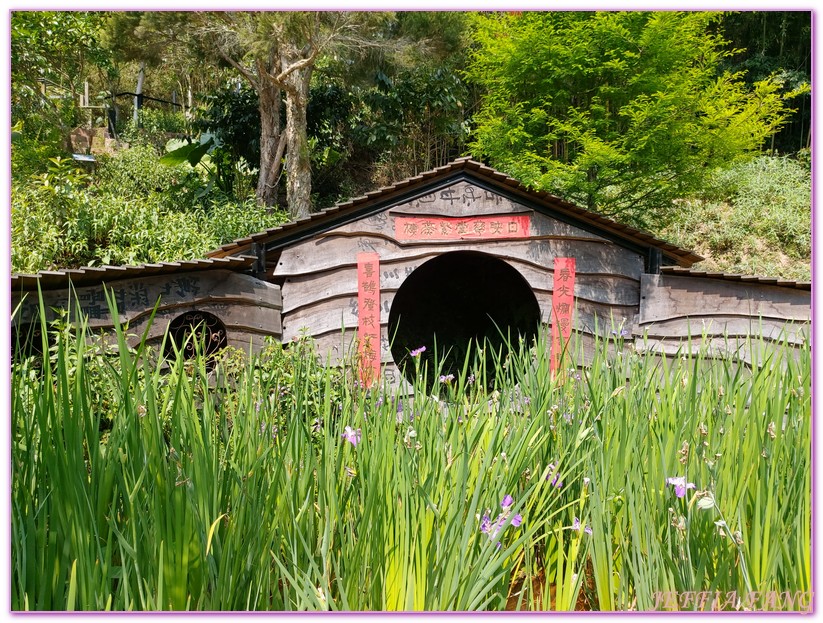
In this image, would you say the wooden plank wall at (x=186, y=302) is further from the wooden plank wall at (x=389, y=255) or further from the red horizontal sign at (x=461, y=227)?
the red horizontal sign at (x=461, y=227)

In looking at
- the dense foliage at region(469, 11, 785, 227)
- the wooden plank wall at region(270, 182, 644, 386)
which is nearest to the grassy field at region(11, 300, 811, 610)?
the wooden plank wall at region(270, 182, 644, 386)

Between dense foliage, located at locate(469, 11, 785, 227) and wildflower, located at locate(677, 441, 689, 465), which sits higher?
dense foliage, located at locate(469, 11, 785, 227)

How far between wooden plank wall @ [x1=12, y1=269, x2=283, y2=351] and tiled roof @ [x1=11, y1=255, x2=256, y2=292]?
0.05 metres

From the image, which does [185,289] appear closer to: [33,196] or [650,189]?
[33,196]

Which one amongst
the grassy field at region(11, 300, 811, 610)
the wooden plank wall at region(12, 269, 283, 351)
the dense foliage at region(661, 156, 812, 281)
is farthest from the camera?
the dense foliage at region(661, 156, 812, 281)

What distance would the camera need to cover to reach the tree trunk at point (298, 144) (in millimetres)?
10500

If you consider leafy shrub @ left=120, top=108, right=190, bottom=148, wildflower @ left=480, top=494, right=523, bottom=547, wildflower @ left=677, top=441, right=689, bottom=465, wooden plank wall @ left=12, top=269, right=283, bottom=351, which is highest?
leafy shrub @ left=120, top=108, right=190, bottom=148

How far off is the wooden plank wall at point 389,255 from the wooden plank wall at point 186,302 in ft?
0.71

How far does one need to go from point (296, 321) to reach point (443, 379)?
10.1ft

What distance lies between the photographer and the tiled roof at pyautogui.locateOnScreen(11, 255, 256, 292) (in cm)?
390

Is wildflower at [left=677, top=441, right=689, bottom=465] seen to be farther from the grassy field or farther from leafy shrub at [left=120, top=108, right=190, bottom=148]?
leafy shrub at [left=120, top=108, right=190, bottom=148]

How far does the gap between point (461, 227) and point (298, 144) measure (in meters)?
5.97

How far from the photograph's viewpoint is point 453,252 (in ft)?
18.4

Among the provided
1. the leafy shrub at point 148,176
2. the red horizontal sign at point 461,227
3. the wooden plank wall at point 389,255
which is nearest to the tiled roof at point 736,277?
the wooden plank wall at point 389,255
